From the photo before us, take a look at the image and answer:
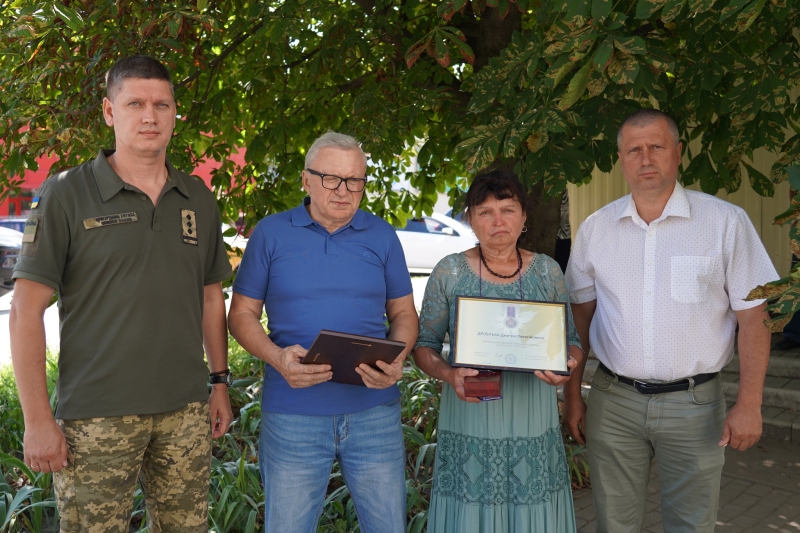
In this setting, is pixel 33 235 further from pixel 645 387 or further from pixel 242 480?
pixel 645 387

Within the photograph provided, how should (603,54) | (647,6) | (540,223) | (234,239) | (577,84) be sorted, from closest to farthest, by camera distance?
(647,6) → (603,54) → (577,84) → (234,239) → (540,223)

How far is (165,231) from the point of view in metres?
2.57

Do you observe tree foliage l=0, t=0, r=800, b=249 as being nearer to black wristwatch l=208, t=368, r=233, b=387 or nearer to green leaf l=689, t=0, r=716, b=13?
green leaf l=689, t=0, r=716, b=13

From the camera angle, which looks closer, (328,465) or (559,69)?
(559,69)

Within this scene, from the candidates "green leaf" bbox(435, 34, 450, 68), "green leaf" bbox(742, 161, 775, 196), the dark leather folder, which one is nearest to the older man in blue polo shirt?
the dark leather folder

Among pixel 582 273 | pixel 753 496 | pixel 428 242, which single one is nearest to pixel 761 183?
pixel 582 273

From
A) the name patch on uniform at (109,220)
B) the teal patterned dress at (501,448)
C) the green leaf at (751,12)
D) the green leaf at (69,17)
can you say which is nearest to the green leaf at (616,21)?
the green leaf at (751,12)

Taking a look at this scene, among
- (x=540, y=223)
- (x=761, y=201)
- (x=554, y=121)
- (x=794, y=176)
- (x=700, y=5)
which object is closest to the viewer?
(x=794, y=176)

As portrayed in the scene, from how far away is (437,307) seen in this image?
3.00 meters

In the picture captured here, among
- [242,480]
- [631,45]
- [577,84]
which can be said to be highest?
[631,45]

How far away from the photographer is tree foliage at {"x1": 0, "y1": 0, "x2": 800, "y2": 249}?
119 inches

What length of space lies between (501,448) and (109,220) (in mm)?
1705

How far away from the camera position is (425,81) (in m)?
5.30

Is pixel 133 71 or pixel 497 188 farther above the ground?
pixel 133 71
